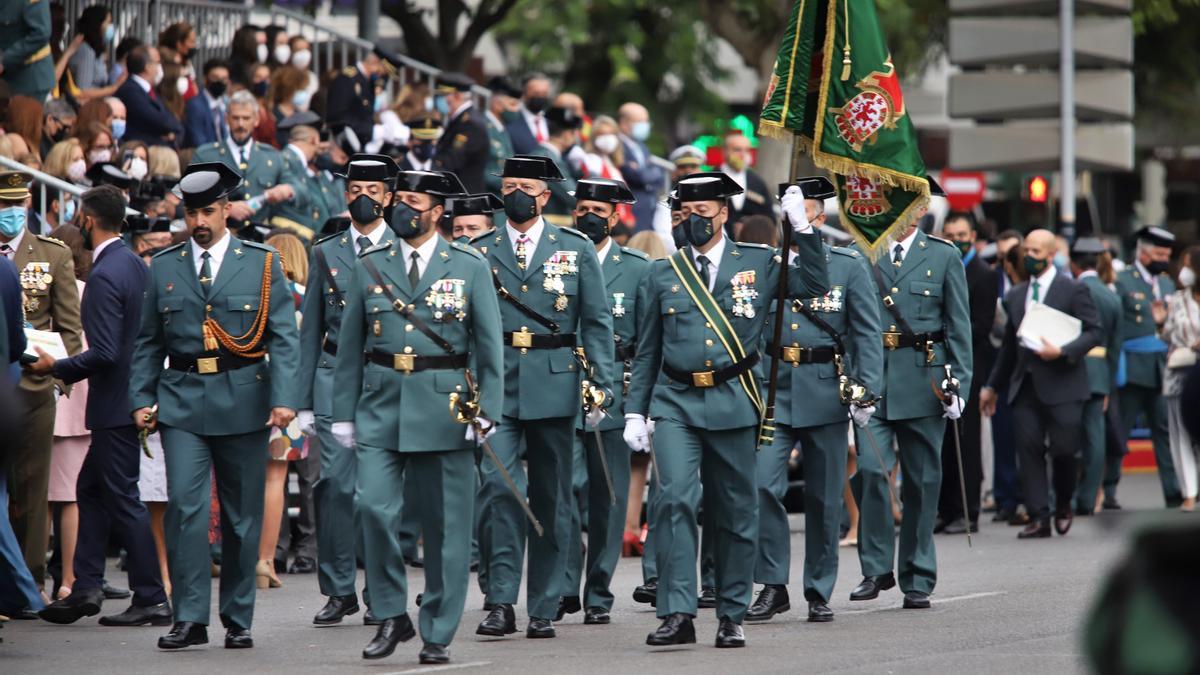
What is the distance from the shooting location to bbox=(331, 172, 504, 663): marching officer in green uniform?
927cm

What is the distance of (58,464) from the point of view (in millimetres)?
11828

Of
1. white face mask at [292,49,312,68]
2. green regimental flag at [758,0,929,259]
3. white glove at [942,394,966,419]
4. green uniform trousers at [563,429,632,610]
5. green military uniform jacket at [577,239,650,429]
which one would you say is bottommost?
green uniform trousers at [563,429,632,610]

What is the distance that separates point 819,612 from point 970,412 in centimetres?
553

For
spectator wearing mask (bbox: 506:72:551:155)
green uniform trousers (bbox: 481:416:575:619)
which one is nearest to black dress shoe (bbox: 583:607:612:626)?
green uniform trousers (bbox: 481:416:575:619)

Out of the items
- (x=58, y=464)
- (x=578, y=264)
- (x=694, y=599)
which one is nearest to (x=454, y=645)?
(x=694, y=599)

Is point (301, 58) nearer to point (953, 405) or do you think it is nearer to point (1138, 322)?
point (1138, 322)

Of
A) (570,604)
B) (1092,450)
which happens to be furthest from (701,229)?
(1092,450)

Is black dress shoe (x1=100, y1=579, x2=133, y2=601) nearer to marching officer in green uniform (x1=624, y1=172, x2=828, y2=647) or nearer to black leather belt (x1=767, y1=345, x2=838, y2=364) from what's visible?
marching officer in green uniform (x1=624, y1=172, x2=828, y2=647)

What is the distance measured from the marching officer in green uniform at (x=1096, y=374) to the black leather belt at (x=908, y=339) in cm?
473

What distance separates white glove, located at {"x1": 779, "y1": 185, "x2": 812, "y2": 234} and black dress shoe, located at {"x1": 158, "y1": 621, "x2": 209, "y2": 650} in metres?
3.37

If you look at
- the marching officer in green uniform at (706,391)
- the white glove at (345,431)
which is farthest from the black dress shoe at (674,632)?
the white glove at (345,431)

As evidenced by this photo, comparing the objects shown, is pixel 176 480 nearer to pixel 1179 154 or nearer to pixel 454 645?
pixel 454 645

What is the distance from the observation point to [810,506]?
11.2m

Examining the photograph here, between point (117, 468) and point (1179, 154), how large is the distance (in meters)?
35.8
